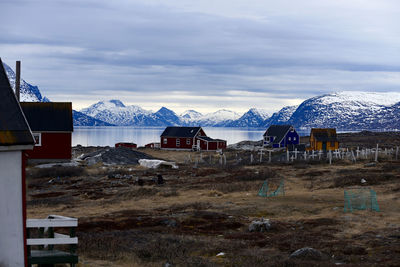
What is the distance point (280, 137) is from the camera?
290ft

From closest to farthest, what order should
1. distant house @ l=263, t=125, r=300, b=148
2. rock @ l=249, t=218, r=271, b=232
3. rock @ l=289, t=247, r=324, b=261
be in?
rock @ l=289, t=247, r=324, b=261, rock @ l=249, t=218, r=271, b=232, distant house @ l=263, t=125, r=300, b=148

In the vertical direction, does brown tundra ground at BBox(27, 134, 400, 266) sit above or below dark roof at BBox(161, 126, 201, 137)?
below

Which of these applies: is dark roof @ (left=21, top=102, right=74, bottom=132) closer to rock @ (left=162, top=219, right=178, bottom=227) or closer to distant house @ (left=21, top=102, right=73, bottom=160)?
distant house @ (left=21, top=102, right=73, bottom=160)

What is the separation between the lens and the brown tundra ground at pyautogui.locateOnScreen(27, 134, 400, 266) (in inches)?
587

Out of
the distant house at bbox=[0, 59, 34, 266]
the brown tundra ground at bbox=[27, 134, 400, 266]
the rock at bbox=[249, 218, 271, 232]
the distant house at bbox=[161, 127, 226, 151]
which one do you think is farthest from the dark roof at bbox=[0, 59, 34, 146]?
the distant house at bbox=[161, 127, 226, 151]

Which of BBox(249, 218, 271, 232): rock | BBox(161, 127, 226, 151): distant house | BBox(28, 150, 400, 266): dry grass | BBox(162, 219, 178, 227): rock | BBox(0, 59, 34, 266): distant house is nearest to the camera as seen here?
BBox(0, 59, 34, 266): distant house

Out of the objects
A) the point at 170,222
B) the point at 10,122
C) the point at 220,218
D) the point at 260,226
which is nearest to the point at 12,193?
the point at 10,122

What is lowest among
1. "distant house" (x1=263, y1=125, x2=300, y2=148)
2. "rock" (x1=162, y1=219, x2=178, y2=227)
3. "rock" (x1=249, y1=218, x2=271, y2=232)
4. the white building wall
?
"rock" (x1=162, y1=219, x2=178, y2=227)

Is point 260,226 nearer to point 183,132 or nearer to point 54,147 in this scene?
point 54,147

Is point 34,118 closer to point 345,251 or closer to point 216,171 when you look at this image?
point 216,171

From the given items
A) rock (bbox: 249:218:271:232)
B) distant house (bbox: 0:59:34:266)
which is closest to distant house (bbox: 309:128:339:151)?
rock (bbox: 249:218:271:232)

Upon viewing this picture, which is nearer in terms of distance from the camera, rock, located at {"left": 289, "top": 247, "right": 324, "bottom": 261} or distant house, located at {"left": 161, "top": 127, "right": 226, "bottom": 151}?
rock, located at {"left": 289, "top": 247, "right": 324, "bottom": 261}

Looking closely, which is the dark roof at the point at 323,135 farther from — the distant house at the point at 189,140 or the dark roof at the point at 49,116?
the dark roof at the point at 49,116

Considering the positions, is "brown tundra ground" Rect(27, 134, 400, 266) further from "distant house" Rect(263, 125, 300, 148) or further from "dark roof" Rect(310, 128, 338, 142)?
"distant house" Rect(263, 125, 300, 148)
